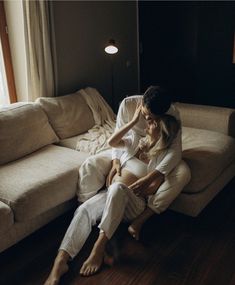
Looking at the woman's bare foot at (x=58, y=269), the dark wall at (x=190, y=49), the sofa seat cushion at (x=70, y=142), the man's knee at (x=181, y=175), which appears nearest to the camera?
the woman's bare foot at (x=58, y=269)

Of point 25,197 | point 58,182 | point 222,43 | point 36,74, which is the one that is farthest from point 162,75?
point 25,197

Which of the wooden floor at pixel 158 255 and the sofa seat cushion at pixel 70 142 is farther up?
the sofa seat cushion at pixel 70 142

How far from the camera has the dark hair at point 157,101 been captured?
6.62 ft

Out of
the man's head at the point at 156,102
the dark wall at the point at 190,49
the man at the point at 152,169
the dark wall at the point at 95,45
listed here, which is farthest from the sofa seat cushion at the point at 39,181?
the dark wall at the point at 190,49

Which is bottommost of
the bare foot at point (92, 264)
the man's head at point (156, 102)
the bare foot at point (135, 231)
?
the bare foot at point (92, 264)

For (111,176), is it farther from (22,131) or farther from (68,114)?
(68,114)

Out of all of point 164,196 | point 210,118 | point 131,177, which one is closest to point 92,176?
point 131,177

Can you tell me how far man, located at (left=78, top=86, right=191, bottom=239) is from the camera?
205 centimetres

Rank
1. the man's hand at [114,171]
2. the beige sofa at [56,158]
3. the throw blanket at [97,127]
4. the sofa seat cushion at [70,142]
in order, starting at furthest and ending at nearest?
the sofa seat cushion at [70,142], the throw blanket at [97,127], the man's hand at [114,171], the beige sofa at [56,158]

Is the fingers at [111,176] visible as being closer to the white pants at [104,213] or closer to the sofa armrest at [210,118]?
the white pants at [104,213]

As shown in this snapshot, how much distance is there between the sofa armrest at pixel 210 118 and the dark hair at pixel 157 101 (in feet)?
3.45

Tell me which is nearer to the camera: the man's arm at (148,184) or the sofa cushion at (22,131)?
the man's arm at (148,184)

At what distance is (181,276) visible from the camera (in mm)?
1865

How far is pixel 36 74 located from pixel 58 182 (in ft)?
4.28
